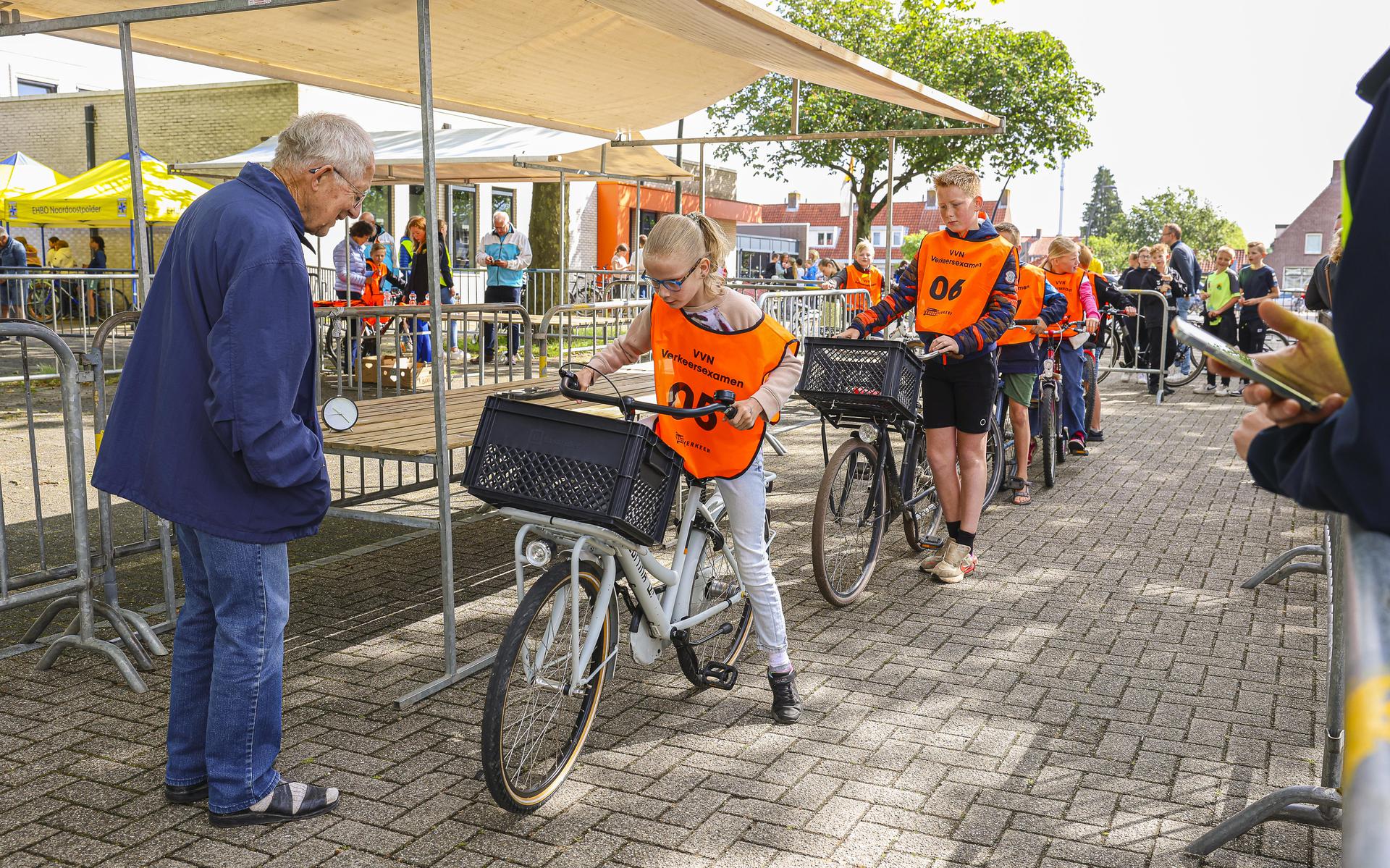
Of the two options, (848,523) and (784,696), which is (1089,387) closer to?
(848,523)

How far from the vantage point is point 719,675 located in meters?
4.51

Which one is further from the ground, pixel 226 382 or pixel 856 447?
pixel 226 382

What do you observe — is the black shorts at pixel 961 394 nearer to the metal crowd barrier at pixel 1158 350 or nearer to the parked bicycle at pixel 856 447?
the parked bicycle at pixel 856 447

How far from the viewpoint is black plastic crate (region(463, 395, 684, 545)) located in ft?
10.9

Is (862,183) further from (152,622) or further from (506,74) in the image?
(152,622)

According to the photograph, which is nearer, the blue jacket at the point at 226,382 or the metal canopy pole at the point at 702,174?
the blue jacket at the point at 226,382

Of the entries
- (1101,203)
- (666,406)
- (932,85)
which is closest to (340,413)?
(666,406)

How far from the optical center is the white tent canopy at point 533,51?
555 centimetres

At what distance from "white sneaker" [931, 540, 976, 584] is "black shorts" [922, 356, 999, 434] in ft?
2.26

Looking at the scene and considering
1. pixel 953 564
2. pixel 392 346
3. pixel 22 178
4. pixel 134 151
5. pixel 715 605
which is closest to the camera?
pixel 715 605

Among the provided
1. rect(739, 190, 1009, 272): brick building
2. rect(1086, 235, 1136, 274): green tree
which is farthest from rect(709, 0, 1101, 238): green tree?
rect(1086, 235, 1136, 274): green tree

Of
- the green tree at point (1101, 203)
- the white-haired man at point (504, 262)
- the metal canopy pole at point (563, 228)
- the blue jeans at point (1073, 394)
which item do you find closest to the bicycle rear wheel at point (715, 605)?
the blue jeans at point (1073, 394)

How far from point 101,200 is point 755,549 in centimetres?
1533

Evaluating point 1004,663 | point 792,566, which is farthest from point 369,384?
point 1004,663
